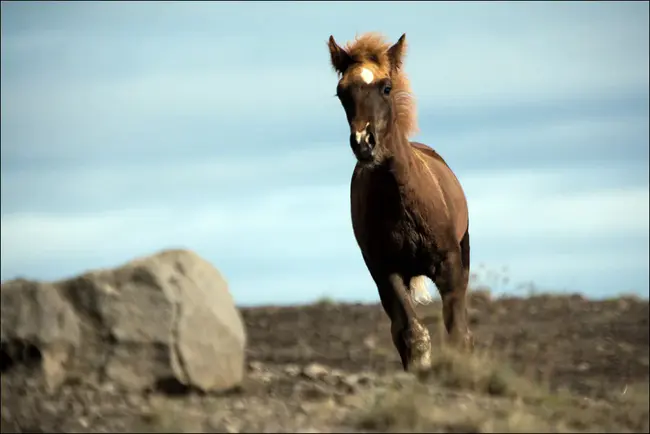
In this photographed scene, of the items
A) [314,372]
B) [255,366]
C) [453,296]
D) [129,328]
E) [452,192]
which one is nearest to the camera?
[453,296]

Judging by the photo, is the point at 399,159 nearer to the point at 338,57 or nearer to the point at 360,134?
the point at 360,134

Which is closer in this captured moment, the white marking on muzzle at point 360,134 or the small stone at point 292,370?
the white marking on muzzle at point 360,134

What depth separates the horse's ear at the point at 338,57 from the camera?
29.8ft

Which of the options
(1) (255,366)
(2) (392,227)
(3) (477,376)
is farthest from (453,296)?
(1) (255,366)

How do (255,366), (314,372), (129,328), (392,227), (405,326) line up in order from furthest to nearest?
(255,366) < (314,372) < (129,328) < (392,227) < (405,326)

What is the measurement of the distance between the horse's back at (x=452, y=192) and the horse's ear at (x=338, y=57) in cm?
128

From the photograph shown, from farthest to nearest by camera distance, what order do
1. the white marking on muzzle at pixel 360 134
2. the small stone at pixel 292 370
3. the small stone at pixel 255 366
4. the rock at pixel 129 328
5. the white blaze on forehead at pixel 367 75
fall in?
the small stone at pixel 255 366 < the small stone at pixel 292 370 < the rock at pixel 129 328 < the white blaze on forehead at pixel 367 75 < the white marking on muzzle at pixel 360 134

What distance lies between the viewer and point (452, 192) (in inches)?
391

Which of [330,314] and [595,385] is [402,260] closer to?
[595,385]

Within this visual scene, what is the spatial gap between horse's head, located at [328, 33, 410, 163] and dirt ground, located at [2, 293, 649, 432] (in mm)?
1864

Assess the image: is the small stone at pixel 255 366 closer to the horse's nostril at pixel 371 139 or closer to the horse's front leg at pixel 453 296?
the horse's front leg at pixel 453 296

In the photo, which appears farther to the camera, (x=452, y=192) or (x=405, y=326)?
(x=452, y=192)

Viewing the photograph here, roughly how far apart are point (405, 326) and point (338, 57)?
2.11 m

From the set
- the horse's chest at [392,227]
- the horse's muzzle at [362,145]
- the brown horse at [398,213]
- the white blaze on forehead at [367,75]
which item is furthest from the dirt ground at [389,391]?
the white blaze on forehead at [367,75]
